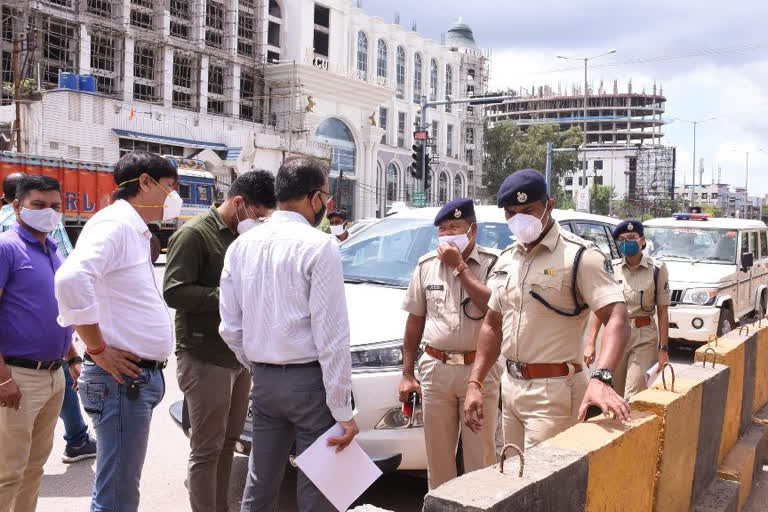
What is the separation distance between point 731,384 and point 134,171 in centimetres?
385

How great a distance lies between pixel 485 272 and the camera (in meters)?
4.25

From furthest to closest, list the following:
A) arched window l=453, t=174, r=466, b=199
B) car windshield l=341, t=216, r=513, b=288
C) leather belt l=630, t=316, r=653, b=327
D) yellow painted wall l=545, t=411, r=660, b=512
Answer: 1. arched window l=453, t=174, r=466, b=199
2. leather belt l=630, t=316, r=653, b=327
3. car windshield l=341, t=216, r=513, b=288
4. yellow painted wall l=545, t=411, r=660, b=512

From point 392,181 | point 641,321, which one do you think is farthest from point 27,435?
point 392,181

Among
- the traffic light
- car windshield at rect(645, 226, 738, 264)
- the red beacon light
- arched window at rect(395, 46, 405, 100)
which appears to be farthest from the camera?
arched window at rect(395, 46, 405, 100)

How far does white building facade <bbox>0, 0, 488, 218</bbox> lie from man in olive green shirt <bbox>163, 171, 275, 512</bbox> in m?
29.9

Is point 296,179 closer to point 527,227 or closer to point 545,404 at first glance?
point 527,227

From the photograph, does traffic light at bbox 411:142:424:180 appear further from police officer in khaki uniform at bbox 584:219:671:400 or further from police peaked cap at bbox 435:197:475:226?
police peaked cap at bbox 435:197:475:226

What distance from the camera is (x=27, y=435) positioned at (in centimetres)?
344

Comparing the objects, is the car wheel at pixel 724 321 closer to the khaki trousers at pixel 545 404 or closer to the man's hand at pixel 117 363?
the khaki trousers at pixel 545 404

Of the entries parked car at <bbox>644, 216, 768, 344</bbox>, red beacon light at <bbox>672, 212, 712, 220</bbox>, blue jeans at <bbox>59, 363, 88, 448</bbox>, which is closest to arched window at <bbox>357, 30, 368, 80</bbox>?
red beacon light at <bbox>672, 212, 712, 220</bbox>

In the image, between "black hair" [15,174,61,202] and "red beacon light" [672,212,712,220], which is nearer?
"black hair" [15,174,61,202]

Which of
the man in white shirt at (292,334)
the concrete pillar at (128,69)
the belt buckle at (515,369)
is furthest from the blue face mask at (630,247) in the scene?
the concrete pillar at (128,69)

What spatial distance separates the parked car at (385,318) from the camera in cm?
417

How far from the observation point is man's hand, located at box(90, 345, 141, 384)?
300 cm
